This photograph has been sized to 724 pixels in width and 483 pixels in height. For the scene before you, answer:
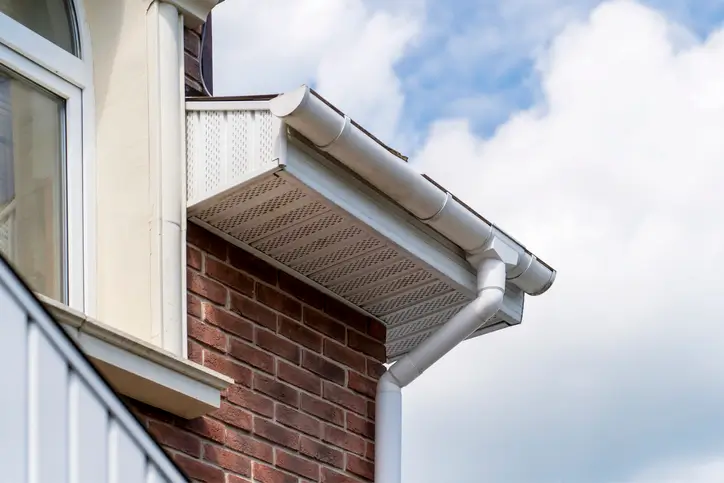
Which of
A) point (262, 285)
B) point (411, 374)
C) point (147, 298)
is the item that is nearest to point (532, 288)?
point (411, 374)

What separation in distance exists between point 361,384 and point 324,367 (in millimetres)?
233

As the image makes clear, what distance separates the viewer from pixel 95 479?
344 centimetres

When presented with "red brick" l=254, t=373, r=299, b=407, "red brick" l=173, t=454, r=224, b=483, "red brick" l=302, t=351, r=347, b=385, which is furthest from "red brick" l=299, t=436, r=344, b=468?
"red brick" l=173, t=454, r=224, b=483

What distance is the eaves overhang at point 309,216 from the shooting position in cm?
525

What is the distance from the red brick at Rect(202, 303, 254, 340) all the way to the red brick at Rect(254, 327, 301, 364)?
0.14 ft

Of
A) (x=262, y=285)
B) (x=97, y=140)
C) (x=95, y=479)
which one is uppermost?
(x=97, y=140)

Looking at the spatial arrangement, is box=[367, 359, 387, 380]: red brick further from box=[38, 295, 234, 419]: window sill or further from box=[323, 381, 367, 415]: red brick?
box=[38, 295, 234, 419]: window sill

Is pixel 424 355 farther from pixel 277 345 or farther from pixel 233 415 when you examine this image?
pixel 233 415

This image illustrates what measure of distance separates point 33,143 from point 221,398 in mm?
961

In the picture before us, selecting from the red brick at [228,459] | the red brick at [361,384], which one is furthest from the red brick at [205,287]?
the red brick at [361,384]

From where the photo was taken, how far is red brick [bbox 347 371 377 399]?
589 centimetres

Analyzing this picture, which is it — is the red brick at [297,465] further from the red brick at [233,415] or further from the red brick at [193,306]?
the red brick at [193,306]

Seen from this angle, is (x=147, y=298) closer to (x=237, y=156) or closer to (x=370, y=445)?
(x=237, y=156)

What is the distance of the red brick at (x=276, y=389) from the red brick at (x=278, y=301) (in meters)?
0.26
